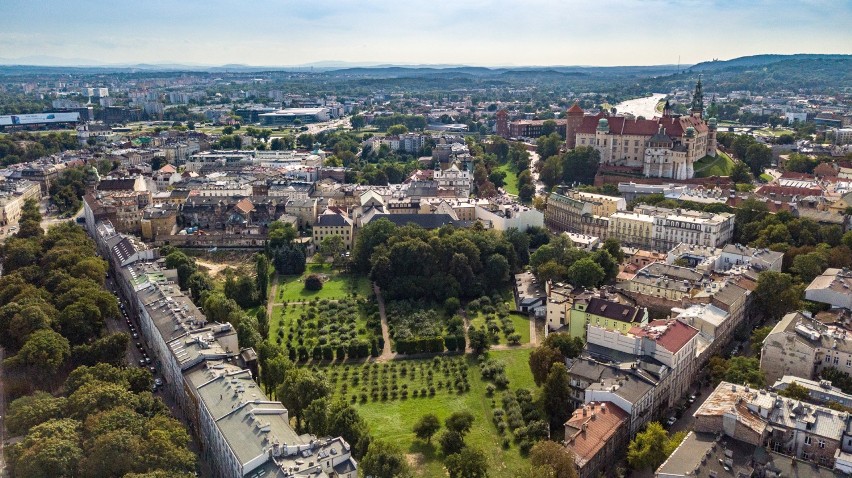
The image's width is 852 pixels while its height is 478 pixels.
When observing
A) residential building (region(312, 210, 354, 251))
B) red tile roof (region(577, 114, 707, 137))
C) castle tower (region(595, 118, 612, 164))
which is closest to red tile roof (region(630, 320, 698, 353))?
residential building (region(312, 210, 354, 251))

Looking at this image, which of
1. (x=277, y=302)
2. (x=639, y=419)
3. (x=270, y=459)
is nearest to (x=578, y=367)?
(x=639, y=419)

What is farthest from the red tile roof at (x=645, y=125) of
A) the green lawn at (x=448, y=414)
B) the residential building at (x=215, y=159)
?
the residential building at (x=215, y=159)

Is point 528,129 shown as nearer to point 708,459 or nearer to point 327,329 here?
point 327,329

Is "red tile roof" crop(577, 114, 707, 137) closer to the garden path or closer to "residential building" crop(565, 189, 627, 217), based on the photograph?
"residential building" crop(565, 189, 627, 217)

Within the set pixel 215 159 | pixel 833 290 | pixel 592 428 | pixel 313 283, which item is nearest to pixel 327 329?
pixel 313 283

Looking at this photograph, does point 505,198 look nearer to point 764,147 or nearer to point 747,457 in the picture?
point 764,147

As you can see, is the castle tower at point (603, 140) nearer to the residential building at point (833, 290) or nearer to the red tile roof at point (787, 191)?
the red tile roof at point (787, 191)
